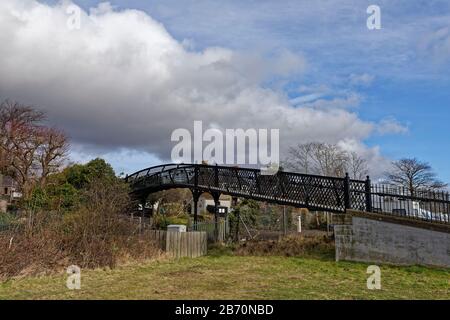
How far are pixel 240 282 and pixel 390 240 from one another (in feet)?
20.1

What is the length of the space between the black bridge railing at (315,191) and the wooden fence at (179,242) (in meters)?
Result: 3.29

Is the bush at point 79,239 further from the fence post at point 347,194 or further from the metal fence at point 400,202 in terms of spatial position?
the metal fence at point 400,202

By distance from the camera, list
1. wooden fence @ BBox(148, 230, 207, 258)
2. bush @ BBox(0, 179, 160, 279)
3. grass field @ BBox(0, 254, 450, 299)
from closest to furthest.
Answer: grass field @ BBox(0, 254, 450, 299) → bush @ BBox(0, 179, 160, 279) → wooden fence @ BBox(148, 230, 207, 258)

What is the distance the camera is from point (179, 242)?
16.9m

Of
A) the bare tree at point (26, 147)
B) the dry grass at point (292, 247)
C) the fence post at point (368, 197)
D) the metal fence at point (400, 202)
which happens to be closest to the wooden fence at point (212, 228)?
the dry grass at point (292, 247)

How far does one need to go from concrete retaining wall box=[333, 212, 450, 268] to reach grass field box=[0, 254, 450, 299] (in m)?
0.44

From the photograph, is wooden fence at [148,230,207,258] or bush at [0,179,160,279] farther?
wooden fence at [148,230,207,258]

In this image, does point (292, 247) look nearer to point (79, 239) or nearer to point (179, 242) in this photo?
point (179, 242)

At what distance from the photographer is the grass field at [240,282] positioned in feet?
29.2

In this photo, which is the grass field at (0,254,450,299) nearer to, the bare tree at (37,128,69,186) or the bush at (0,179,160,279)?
the bush at (0,179,160,279)

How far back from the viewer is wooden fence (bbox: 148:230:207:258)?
651 inches

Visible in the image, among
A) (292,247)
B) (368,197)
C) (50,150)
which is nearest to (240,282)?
(368,197)

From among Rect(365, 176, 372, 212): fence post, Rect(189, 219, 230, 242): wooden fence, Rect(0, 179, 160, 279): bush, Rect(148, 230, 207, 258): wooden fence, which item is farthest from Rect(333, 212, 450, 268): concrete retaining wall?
Rect(0, 179, 160, 279): bush

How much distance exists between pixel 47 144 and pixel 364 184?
107 ft
